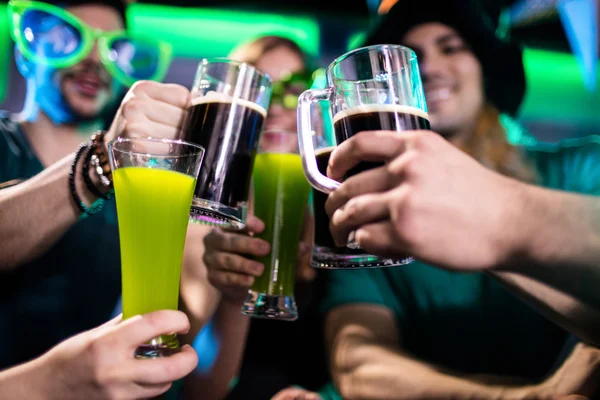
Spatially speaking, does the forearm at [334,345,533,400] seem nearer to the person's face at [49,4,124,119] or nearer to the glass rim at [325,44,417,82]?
the glass rim at [325,44,417,82]

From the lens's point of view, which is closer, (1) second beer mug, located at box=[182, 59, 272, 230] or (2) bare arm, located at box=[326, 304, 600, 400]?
(1) second beer mug, located at box=[182, 59, 272, 230]

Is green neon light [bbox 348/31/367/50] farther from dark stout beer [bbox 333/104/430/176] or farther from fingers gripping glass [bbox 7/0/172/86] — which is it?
dark stout beer [bbox 333/104/430/176]

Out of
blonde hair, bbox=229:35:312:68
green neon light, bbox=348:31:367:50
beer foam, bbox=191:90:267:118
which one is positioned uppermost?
green neon light, bbox=348:31:367:50

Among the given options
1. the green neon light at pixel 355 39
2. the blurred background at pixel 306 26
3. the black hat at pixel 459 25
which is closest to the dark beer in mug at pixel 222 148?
the black hat at pixel 459 25

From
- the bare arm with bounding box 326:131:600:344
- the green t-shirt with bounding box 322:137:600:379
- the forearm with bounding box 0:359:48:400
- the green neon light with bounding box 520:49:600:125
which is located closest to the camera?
the bare arm with bounding box 326:131:600:344

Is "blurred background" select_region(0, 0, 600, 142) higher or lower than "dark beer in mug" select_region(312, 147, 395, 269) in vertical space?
higher

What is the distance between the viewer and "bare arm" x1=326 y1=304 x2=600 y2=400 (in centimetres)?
140

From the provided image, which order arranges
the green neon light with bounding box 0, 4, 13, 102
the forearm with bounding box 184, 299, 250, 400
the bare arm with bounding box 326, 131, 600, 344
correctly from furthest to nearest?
the green neon light with bounding box 0, 4, 13, 102 < the forearm with bounding box 184, 299, 250, 400 < the bare arm with bounding box 326, 131, 600, 344

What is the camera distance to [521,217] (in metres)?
0.61

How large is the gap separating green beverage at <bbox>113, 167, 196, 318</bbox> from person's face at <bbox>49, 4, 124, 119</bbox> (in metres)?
1.02

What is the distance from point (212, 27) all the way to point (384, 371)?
1.69 m

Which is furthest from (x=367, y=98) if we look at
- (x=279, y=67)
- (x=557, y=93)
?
(x=557, y=93)

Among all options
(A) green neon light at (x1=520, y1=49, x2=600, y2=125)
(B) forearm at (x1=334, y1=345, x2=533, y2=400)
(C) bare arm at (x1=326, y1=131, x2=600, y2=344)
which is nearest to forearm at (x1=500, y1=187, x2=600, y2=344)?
(C) bare arm at (x1=326, y1=131, x2=600, y2=344)

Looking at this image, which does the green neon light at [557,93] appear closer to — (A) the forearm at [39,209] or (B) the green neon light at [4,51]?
(A) the forearm at [39,209]
